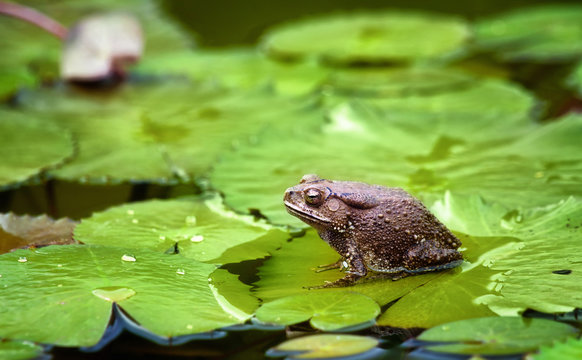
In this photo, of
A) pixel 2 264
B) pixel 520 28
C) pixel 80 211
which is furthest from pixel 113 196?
pixel 520 28

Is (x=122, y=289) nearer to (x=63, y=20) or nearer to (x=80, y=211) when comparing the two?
(x=80, y=211)

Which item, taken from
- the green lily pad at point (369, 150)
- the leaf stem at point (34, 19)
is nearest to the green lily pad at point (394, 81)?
the green lily pad at point (369, 150)

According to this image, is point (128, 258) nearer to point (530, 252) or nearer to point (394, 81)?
point (530, 252)

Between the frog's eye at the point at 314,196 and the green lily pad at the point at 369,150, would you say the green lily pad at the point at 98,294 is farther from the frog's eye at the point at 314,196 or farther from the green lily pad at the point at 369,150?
the green lily pad at the point at 369,150

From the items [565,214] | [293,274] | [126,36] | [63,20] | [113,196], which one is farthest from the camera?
[63,20]

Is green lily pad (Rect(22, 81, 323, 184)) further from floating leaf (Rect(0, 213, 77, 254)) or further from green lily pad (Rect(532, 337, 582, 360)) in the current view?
green lily pad (Rect(532, 337, 582, 360))

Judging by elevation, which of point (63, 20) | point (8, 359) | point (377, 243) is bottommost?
point (8, 359)

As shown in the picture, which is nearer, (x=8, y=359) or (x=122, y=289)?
(x=8, y=359)
